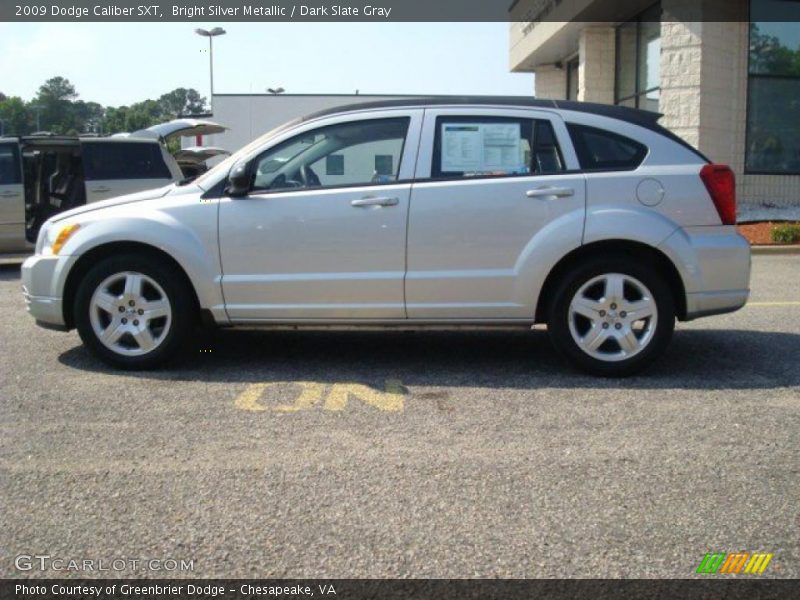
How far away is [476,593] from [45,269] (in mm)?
4205

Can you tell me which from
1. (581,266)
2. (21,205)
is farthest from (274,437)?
(21,205)

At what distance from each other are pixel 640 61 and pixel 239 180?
604 inches

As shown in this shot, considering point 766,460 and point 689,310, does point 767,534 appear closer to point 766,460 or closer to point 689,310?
point 766,460

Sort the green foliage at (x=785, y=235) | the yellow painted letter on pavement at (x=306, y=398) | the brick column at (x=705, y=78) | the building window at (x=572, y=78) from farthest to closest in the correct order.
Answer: the building window at (x=572, y=78) < the brick column at (x=705, y=78) < the green foliage at (x=785, y=235) < the yellow painted letter on pavement at (x=306, y=398)

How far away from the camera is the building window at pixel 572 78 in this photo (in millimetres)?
25222

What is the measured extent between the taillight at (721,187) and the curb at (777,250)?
26.7 feet

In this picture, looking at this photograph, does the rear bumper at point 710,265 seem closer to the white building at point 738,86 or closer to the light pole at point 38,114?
the white building at point 738,86

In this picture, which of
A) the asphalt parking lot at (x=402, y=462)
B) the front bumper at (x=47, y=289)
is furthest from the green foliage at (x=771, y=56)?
the front bumper at (x=47, y=289)

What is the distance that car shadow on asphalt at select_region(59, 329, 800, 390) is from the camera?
573 cm

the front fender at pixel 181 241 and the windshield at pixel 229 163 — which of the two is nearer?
the front fender at pixel 181 241

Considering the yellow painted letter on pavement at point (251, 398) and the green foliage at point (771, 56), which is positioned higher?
the green foliage at point (771, 56)

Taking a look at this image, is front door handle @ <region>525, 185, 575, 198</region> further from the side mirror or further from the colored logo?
the colored logo

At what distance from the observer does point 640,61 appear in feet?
62.7

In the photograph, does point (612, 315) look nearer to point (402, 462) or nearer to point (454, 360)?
point (454, 360)
